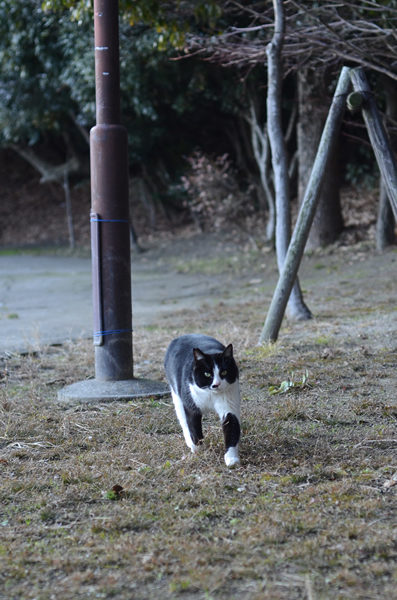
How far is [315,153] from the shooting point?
36.3 ft

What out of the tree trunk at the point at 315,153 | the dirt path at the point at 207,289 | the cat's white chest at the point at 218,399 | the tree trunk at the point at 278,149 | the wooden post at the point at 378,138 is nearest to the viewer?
the cat's white chest at the point at 218,399

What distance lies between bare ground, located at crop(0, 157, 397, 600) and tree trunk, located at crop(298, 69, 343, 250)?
20.2 feet

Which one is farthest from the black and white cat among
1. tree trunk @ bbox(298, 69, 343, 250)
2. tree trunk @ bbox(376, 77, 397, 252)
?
tree trunk @ bbox(298, 69, 343, 250)

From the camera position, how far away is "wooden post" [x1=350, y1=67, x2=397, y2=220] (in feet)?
15.0

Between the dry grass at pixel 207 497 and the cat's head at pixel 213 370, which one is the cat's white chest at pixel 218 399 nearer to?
the cat's head at pixel 213 370

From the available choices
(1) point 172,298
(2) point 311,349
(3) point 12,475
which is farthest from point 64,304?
(3) point 12,475

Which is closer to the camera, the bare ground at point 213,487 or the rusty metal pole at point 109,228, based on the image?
the bare ground at point 213,487

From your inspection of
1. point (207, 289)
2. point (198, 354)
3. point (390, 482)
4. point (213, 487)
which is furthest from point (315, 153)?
point (213, 487)

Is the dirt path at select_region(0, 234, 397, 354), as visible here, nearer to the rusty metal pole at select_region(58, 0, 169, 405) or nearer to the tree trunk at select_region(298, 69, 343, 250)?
the tree trunk at select_region(298, 69, 343, 250)

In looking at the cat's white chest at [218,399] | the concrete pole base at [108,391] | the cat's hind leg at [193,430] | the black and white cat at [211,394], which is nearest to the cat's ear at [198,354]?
the black and white cat at [211,394]

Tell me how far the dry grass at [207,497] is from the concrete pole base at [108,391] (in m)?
0.10

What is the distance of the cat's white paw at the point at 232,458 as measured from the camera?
2.89 m

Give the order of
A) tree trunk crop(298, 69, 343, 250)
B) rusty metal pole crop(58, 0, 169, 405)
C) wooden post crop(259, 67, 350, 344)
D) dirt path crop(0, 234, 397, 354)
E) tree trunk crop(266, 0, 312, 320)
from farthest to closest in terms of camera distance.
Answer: tree trunk crop(298, 69, 343, 250)
dirt path crop(0, 234, 397, 354)
tree trunk crop(266, 0, 312, 320)
wooden post crop(259, 67, 350, 344)
rusty metal pole crop(58, 0, 169, 405)

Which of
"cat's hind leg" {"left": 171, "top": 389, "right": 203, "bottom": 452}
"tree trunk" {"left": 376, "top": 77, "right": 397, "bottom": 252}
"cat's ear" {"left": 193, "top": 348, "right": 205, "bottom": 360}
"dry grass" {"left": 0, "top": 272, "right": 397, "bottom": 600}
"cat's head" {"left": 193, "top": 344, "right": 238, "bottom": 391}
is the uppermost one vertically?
"tree trunk" {"left": 376, "top": 77, "right": 397, "bottom": 252}
